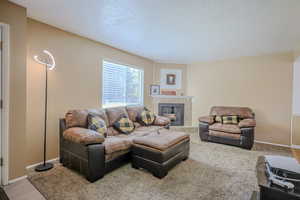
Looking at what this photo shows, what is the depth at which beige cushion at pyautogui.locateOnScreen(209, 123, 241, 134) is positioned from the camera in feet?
12.1

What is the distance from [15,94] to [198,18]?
2.90 meters

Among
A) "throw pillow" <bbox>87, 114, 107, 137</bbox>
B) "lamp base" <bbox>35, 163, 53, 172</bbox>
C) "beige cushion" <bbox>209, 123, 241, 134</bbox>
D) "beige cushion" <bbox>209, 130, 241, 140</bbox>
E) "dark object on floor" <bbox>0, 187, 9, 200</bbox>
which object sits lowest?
"dark object on floor" <bbox>0, 187, 9, 200</bbox>

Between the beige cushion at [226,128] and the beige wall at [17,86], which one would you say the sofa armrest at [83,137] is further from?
the beige cushion at [226,128]

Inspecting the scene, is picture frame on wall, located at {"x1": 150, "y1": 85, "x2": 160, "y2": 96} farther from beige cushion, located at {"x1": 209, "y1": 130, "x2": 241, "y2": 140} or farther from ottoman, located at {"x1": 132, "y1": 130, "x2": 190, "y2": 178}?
ottoman, located at {"x1": 132, "y1": 130, "x2": 190, "y2": 178}

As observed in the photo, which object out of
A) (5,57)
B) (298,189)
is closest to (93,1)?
(5,57)

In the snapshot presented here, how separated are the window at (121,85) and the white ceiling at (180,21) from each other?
729mm

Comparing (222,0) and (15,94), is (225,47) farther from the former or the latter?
(15,94)

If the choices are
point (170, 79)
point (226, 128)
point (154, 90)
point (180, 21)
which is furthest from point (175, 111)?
point (180, 21)

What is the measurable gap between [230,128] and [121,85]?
3.11 meters

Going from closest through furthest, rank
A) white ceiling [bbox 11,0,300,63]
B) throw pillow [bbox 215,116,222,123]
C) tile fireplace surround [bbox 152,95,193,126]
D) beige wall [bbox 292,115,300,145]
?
white ceiling [bbox 11,0,300,63], beige wall [bbox 292,115,300,145], throw pillow [bbox 215,116,222,123], tile fireplace surround [bbox 152,95,193,126]

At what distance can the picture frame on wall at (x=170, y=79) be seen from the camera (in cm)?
561

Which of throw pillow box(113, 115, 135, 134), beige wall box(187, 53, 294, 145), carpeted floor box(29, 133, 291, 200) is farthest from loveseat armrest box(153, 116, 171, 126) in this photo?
beige wall box(187, 53, 294, 145)

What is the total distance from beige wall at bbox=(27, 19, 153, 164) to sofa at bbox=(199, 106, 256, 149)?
2950 mm

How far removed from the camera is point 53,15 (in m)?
2.34
